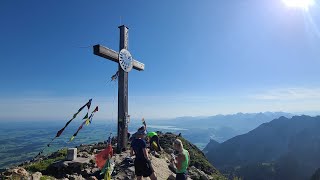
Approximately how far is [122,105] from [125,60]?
2.55 metres

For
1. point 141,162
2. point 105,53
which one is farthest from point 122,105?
point 141,162

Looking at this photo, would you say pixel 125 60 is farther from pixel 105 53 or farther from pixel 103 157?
pixel 103 157

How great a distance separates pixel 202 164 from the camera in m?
22.5

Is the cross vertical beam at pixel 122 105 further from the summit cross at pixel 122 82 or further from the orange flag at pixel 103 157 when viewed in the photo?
the orange flag at pixel 103 157

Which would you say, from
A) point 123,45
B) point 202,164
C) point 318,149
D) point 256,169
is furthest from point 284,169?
point 123,45

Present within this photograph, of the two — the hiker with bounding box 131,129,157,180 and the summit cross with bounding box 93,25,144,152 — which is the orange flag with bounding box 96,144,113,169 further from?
the summit cross with bounding box 93,25,144,152

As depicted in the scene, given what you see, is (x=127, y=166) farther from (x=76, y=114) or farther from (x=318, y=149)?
(x=318, y=149)

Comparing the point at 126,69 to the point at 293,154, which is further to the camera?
the point at 293,154

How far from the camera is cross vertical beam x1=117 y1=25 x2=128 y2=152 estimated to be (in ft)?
50.1

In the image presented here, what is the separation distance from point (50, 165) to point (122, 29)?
8185 millimetres

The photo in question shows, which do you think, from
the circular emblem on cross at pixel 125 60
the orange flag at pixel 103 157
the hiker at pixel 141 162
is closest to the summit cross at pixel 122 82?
the circular emblem on cross at pixel 125 60

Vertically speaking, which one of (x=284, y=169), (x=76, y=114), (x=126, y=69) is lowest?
(x=284, y=169)

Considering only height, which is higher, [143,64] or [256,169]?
[143,64]

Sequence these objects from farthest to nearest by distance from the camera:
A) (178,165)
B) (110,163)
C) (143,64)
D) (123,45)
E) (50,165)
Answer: (143,64) → (123,45) → (50,165) → (110,163) → (178,165)
